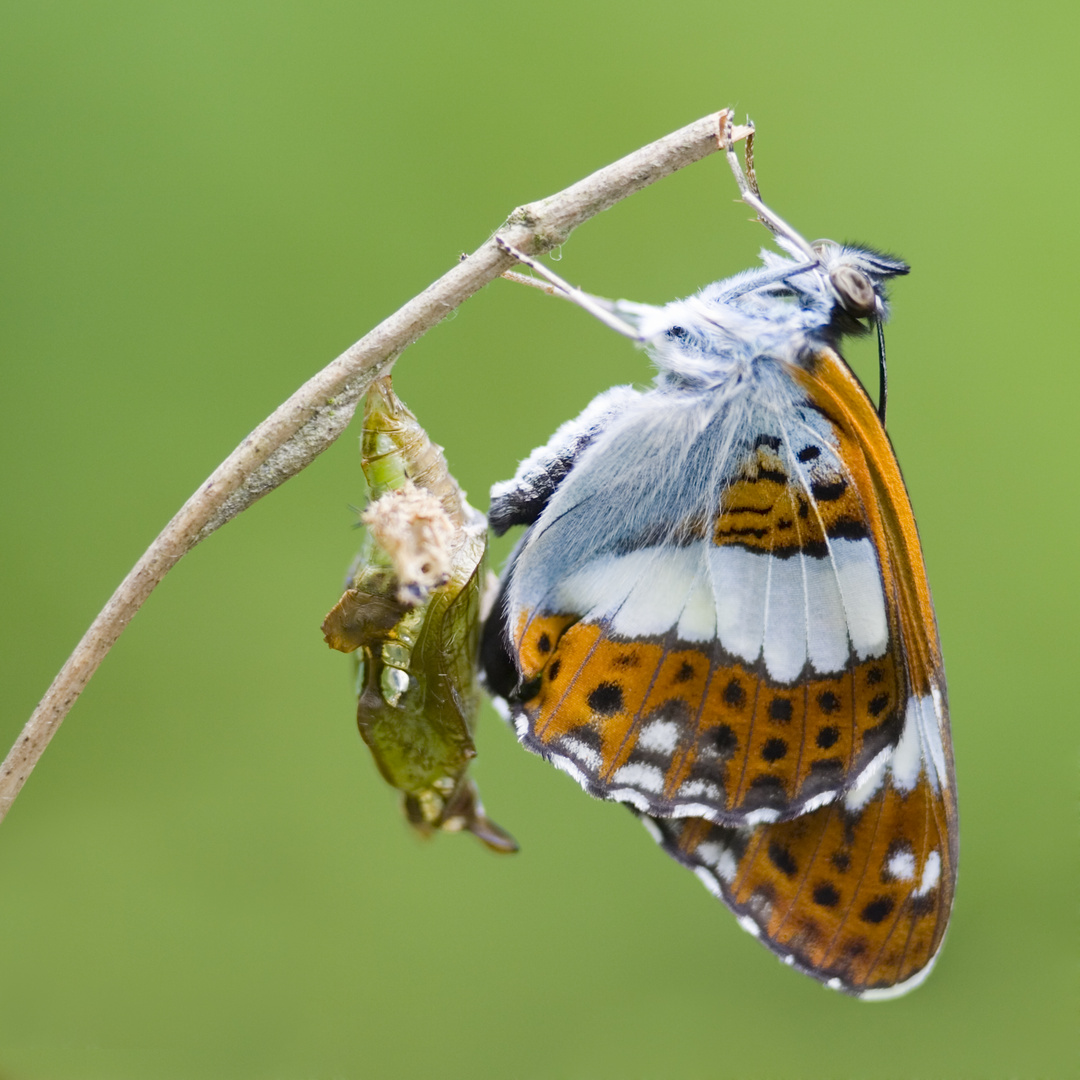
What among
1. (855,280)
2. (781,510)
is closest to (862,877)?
(781,510)

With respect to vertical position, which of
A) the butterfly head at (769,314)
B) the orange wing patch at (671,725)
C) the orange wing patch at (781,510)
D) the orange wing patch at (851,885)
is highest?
the butterfly head at (769,314)

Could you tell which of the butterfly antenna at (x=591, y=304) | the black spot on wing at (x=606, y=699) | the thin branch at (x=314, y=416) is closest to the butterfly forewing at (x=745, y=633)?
the black spot on wing at (x=606, y=699)

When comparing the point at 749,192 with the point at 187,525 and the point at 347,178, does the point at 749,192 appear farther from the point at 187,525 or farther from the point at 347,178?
the point at 347,178

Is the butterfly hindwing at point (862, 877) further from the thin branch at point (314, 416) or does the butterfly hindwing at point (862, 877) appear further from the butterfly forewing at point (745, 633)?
the thin branch at point (314, 416)

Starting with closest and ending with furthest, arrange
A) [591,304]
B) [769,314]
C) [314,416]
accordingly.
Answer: [314,416], [591,304], [769,314]

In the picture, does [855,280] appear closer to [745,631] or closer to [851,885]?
[745,631]

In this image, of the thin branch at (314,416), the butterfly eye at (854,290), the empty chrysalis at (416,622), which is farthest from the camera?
the butterfly eye at (854,290)

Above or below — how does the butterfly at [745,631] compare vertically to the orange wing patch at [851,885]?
above

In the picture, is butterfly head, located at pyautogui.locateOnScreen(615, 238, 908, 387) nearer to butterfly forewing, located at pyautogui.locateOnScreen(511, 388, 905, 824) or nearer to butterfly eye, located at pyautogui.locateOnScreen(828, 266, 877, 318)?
butterfly eye, located at pyautogui.locateOnScreen(828, 266, 877, 318)

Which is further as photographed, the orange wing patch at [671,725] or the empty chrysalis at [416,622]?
the orange wing patch at [671,725]
